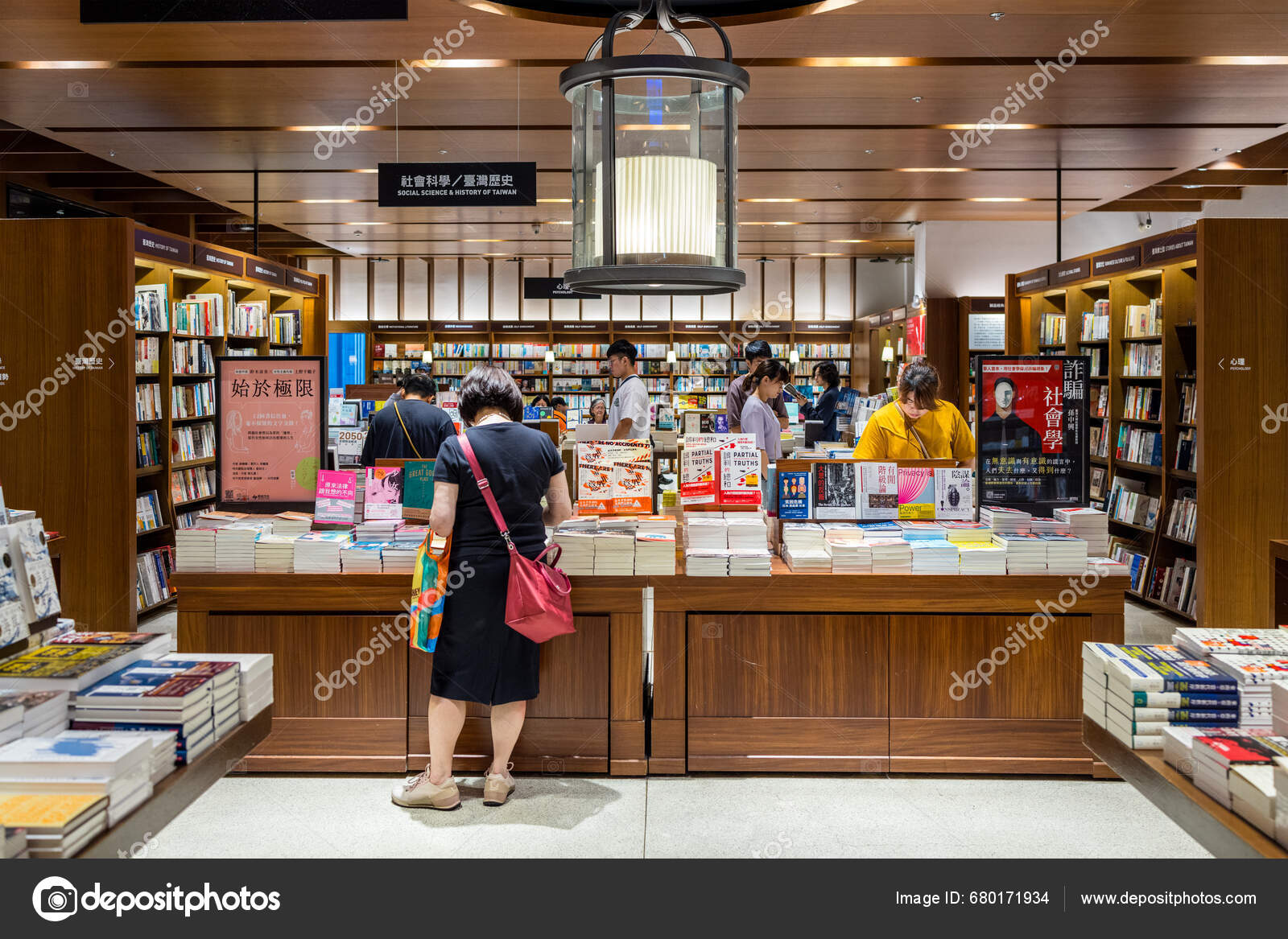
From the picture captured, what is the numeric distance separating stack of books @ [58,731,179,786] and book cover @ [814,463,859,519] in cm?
277

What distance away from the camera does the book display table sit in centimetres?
379

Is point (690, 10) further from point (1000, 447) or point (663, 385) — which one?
point (663, 385)

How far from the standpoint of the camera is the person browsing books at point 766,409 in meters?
6.46

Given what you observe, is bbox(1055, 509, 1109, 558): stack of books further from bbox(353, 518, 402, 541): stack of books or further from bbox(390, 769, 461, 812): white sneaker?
bbox(353, 518, 402, 541): stack of books

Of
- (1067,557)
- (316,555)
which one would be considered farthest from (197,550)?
(1067,557)

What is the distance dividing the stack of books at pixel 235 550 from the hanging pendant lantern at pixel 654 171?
2375mm

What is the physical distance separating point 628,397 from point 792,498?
3262mm

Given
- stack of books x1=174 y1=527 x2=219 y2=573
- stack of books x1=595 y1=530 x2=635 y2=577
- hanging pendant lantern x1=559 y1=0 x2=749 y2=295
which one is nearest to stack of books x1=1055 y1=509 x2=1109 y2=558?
stack of books x1=595 y1=530 x2=635 y2=577

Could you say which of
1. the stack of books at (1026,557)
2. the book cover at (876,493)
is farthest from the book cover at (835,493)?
the stack of books at (1026,557)

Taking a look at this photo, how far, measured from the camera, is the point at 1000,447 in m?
4.24

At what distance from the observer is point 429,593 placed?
341cm

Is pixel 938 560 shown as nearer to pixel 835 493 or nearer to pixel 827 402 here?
pixel 835 493

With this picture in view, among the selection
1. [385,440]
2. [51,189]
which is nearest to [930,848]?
[385,440]

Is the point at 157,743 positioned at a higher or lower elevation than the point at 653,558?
lower
